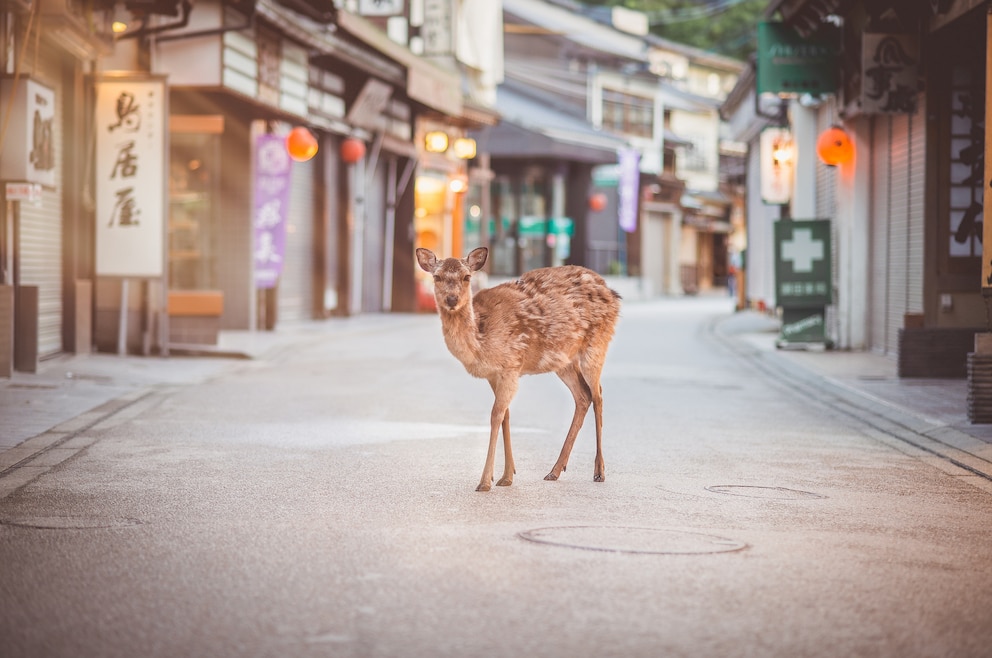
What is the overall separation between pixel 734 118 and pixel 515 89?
17360mm

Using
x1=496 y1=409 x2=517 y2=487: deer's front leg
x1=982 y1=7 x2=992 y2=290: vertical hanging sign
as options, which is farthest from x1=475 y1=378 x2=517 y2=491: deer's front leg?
x1=982 y1=7 x2=992 y2=290: vertical hanging sign

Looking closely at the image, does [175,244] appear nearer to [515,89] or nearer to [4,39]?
[4,39]

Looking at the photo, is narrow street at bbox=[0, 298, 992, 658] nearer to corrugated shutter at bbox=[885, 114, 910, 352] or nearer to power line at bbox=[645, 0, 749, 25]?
corrugated shutter at bbox=[885, 114, 910, 352]

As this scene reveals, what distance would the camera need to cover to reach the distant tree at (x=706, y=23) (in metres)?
75.2

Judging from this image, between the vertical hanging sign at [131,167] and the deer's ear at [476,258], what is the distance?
34.8 feet

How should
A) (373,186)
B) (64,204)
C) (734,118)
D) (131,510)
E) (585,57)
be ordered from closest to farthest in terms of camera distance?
(131,510)
(64,204)
(373,186)
(734,118)
(585,57)

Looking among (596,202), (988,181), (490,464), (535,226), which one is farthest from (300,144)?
(596,202)

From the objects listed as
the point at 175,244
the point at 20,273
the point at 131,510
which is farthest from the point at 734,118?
the point at 131,510

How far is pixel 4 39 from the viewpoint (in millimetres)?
14914

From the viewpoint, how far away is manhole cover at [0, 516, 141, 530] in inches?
274

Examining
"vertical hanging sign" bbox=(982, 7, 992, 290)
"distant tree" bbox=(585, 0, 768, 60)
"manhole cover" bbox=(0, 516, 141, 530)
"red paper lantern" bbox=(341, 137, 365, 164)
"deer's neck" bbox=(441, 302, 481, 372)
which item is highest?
"distant tree" bbox=(585, 0, 768, 60)

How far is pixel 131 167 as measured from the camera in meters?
18.0

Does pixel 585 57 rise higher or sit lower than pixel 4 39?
higher

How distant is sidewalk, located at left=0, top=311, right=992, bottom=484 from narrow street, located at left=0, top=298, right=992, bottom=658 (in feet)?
1.31
